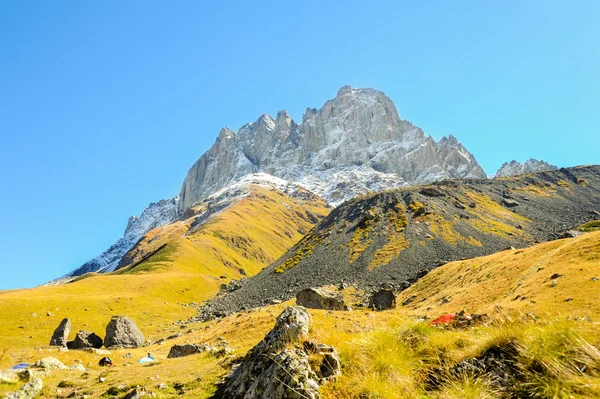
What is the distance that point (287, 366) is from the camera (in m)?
7.25

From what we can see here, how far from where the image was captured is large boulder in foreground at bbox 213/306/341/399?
6859 mm

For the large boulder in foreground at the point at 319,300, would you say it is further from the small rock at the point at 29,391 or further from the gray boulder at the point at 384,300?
the small rock at the point at 29,391

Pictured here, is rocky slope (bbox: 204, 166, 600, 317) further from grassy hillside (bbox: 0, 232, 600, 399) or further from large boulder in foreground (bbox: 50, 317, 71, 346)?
grassy hillside (bbox: 0, 232, 600, 399)

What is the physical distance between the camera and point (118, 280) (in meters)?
98.3

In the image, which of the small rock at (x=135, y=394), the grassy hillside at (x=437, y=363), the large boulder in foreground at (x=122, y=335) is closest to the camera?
the grassy hillside at (x=437, y=363)

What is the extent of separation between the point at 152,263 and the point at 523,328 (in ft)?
466

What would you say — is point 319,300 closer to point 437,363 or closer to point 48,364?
point 48,364

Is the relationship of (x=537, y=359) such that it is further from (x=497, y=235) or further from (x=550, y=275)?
(x=497, y=235)

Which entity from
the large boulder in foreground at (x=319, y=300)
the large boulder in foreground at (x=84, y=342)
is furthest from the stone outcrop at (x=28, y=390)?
the large boulder in foreground at (x=319, y=300)

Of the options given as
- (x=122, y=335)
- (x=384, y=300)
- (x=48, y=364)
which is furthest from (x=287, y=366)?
(x=122, y=335)

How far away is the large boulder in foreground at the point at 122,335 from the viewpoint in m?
42.2

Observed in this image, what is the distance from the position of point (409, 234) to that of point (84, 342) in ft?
243

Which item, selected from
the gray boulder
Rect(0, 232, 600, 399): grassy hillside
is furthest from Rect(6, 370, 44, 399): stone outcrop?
the gray boulder

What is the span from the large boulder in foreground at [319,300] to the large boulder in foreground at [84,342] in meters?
25.6
